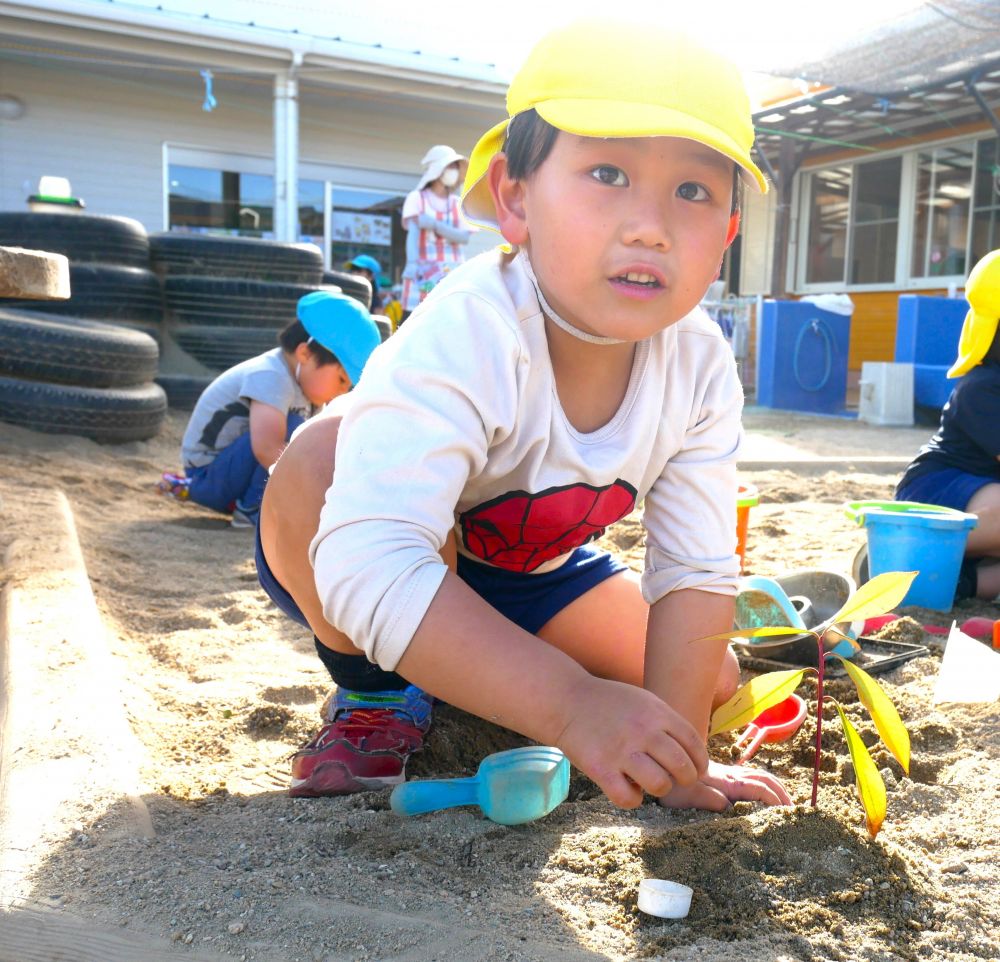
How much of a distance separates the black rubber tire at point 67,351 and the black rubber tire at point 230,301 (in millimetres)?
1448

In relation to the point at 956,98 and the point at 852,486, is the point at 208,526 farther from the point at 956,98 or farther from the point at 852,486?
the point at 956,98

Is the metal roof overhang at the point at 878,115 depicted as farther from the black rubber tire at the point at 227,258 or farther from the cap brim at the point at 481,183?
the cap brim at the point at 481,183

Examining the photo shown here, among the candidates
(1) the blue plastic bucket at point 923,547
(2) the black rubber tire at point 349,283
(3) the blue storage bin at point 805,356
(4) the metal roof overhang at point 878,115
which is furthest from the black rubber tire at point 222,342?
(4) the metal roof overhang at point 878,115

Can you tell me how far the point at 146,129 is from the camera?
10148 millimetres

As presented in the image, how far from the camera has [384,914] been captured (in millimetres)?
1058

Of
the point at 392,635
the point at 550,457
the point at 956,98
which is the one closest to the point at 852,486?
the point at 550,457

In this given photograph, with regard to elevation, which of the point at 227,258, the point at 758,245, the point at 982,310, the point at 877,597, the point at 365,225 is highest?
the point at 758,245

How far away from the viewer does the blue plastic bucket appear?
248 centimetres

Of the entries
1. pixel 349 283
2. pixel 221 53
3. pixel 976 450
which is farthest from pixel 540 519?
pixel 221 53

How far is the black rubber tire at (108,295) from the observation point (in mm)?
6000

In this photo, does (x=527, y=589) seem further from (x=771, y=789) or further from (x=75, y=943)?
(x=75, y=943)

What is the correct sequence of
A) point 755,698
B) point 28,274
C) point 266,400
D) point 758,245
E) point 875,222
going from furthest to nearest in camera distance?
point 758,245
point 875,222
point 266,400
point 28,274
point 755,698

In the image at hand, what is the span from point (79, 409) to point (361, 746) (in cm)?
373

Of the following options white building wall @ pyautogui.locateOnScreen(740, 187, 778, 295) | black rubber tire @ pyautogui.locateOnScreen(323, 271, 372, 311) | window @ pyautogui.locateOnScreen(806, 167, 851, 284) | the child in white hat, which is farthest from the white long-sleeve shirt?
white building wall @ pyautogui.locateOnScreen(740, 187, 778, 295)
